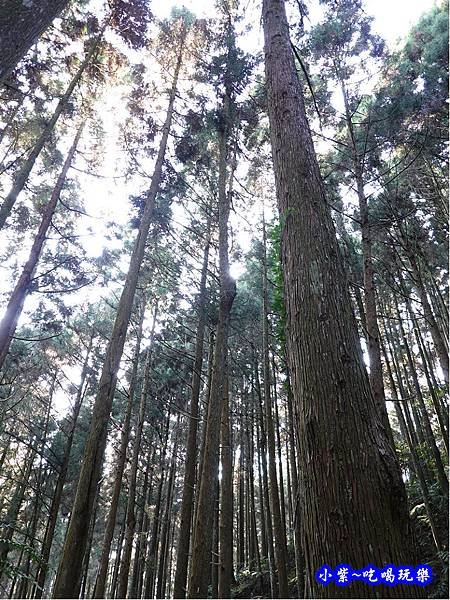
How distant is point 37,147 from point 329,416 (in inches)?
370

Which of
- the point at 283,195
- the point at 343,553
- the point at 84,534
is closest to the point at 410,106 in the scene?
the point at 283,195

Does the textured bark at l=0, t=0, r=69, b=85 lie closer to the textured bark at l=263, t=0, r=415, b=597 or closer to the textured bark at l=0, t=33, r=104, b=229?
the textured bark at l=263, t=0, r=415, b=597

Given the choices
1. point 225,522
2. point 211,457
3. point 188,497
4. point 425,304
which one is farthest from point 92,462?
point 425,304

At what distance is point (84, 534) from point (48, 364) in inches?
591

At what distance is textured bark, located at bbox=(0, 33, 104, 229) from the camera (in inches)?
318

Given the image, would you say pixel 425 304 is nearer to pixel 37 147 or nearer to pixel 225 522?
pixel 225 522

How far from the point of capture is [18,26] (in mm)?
1960

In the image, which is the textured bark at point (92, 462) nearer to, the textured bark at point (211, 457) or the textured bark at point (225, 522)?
the textured bark at point (211, 457)

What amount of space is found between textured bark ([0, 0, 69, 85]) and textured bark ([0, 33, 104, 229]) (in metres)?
6.82

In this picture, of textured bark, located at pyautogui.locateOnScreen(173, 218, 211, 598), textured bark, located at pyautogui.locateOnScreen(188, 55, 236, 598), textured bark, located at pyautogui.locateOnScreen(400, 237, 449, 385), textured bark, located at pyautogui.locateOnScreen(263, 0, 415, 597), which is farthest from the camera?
textured bark, located at pyautogui.locateOnScreen(400, 237, 449, 385)

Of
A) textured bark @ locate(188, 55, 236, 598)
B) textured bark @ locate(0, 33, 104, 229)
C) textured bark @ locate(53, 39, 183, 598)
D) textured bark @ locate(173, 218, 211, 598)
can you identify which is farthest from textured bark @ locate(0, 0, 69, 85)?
textured bark @ locate(173, 218, 211, 598)

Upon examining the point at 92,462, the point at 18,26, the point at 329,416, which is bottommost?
the point at 329,416

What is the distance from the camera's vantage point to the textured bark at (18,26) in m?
1.90

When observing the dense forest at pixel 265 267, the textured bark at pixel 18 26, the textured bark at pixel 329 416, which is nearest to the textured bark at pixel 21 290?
the dense forest at pixel 265 267
